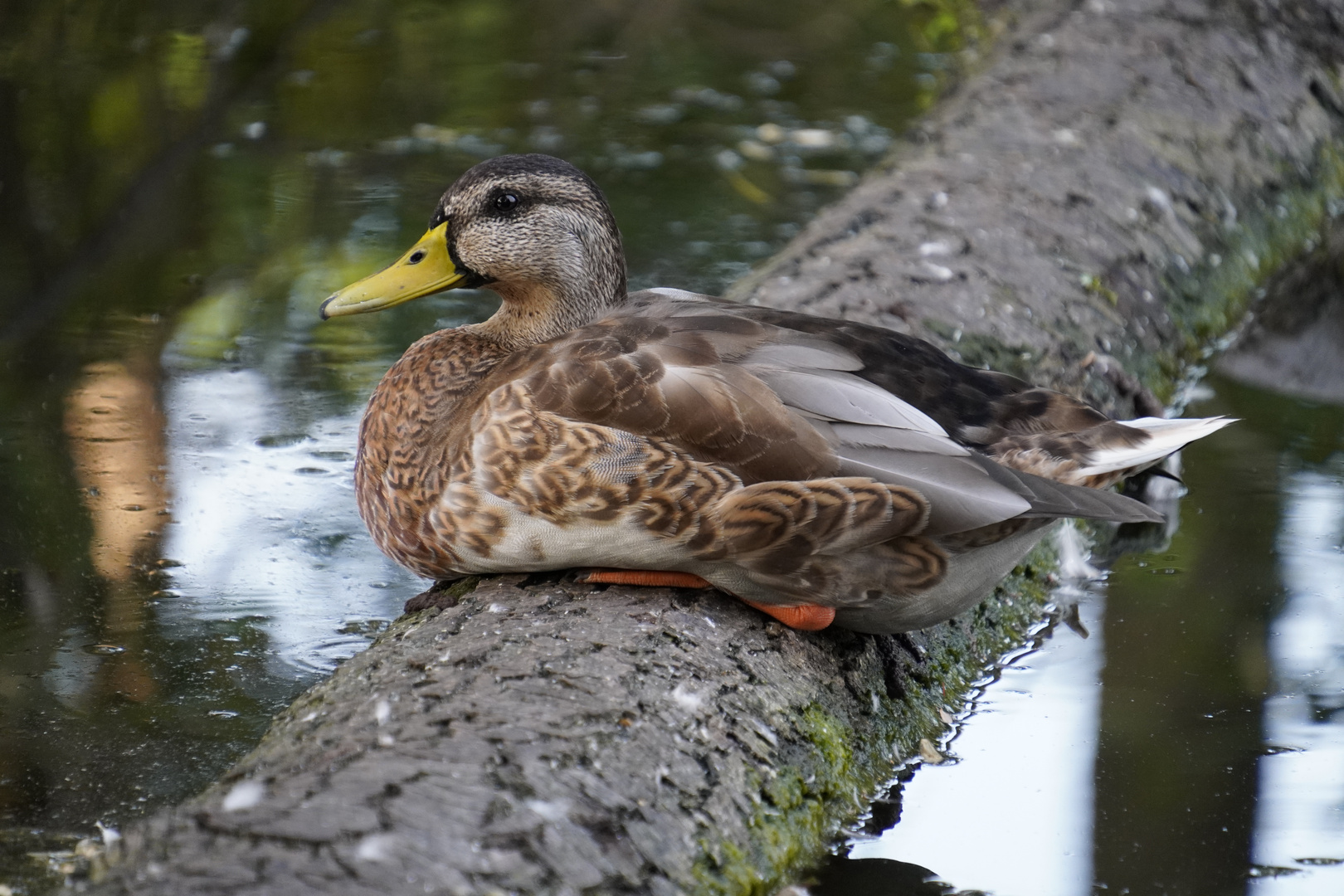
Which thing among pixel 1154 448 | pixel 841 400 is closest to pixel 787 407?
pixel 841 400

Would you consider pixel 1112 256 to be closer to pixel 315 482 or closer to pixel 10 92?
pixel 315 482

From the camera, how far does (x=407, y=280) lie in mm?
3471

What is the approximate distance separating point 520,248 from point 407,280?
11.4 inches

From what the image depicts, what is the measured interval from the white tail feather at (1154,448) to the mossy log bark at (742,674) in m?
0.66

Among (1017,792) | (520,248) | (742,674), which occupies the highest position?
(520,248)

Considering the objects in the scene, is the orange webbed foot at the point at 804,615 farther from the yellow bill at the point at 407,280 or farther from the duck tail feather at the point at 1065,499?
the yellow bill at the point at 407,280

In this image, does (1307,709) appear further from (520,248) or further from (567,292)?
(520,248)

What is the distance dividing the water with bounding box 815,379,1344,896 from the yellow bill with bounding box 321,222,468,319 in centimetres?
163

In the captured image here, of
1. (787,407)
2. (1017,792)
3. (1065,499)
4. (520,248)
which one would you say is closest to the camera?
(1065,499)

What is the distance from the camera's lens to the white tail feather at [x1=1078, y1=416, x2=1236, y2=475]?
297cm

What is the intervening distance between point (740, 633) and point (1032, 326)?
211 centimetres

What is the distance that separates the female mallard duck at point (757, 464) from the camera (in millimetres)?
2820

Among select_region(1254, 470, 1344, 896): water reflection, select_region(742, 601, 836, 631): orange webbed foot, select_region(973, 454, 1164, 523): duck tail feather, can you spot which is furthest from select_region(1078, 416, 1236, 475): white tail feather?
select_region(1254, 470, 1344, 896): water reflection

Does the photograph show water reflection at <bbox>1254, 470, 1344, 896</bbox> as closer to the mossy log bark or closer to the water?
the water
